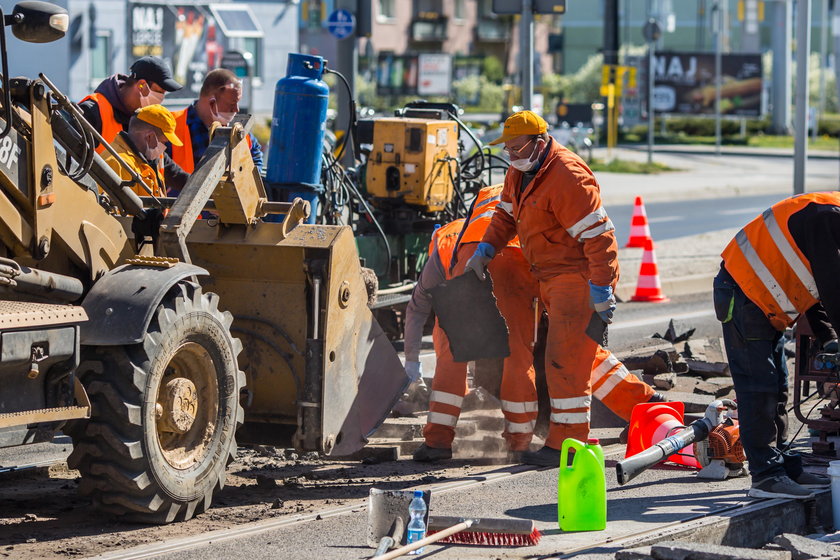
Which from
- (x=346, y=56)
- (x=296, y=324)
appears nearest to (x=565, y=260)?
(x=296, y=324)

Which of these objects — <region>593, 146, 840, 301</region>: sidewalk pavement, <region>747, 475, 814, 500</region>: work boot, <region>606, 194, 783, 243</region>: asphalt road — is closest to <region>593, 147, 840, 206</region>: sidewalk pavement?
<region>593, 146, 840, 301</region>: sidewalk pavement

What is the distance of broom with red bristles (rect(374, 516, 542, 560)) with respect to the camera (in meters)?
6.01

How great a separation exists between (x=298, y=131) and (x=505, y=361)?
2.83m

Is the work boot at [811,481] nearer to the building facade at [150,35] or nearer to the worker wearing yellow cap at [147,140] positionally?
the worker wearing yellow cap at [147,140]

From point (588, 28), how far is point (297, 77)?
73.1 m

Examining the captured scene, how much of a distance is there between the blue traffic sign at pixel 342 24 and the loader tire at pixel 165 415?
10221 millimetres

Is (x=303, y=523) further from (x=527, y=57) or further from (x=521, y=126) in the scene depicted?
(x=527, y=57)

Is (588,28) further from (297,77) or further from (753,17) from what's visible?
(297,77)

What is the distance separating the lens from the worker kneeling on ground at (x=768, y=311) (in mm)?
6746

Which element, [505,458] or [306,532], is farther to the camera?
[505,458]

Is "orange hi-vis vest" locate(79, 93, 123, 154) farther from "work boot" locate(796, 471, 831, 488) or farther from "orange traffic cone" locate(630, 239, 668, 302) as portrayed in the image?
"orange traffic cone" locate(630, 239, 668, 302)

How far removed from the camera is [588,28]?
81.2 m

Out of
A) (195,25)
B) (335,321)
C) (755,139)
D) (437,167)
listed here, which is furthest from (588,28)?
(335,321)

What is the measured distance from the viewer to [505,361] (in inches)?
319
